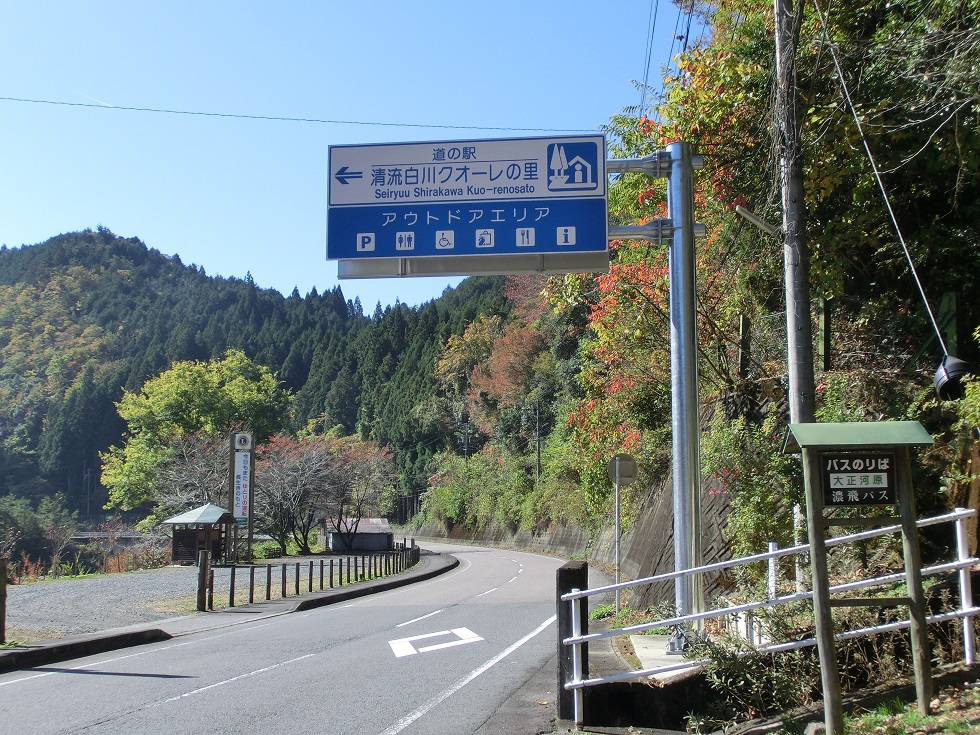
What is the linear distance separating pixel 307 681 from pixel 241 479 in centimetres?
2170

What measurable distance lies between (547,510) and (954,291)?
4196 centimetres

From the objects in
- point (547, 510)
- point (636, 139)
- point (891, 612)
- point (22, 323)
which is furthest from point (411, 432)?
Result: point (22, 323)

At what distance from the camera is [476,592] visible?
72.2ft

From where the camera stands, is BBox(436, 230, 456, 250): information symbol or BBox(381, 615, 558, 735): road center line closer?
BBox(381, 615, 558, 735): road center line

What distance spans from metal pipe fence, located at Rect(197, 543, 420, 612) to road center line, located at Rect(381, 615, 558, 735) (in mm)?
7978

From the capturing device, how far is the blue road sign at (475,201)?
32.0ft

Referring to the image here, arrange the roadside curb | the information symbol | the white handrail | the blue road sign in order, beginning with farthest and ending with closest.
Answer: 1. the roadside curb
2. the information symbol
3. the blue road sign
4. the white handrail

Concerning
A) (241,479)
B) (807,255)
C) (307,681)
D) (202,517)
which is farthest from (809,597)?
(241,479)

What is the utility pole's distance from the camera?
26.2 ft

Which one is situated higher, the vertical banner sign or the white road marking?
the vertical banner sign

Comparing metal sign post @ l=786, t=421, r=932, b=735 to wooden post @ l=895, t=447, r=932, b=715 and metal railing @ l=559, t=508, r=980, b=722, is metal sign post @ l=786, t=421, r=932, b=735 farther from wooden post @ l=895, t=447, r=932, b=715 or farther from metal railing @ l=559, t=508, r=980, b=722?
metal railing @ l=559, t=508, r=980, b=722

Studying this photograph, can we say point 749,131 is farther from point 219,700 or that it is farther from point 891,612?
point 219,700

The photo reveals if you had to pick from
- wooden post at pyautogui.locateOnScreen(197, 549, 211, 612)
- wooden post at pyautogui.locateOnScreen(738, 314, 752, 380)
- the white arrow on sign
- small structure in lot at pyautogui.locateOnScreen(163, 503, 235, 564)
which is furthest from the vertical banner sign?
wooden post at pyautogui.locateOnScreen(738, 314, 752, 380)

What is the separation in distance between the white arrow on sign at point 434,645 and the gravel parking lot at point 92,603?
519 cm
